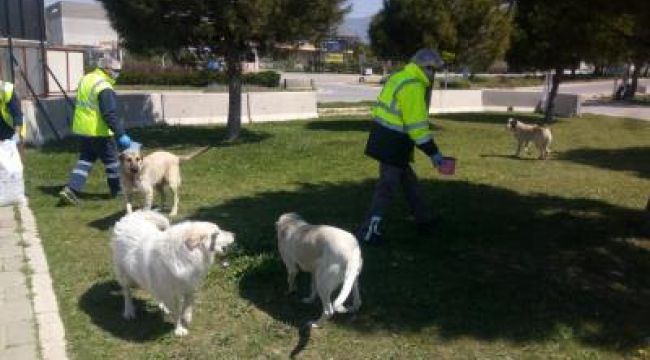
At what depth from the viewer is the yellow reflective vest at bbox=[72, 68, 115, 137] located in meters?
8.91

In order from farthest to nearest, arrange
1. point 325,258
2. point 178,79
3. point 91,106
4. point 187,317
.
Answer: point 178,79, point 91,106, point 187,317, point 325,258

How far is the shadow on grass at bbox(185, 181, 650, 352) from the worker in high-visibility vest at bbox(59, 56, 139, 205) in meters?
1.50

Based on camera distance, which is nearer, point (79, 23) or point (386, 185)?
point (386, 185)

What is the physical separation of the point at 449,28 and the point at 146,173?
14263 mm

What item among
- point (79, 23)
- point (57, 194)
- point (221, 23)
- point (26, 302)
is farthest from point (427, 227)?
point (79, 23)

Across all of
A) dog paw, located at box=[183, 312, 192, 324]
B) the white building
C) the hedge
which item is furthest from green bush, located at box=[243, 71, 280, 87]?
the white building

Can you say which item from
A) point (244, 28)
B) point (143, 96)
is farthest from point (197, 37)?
point (143, 96)

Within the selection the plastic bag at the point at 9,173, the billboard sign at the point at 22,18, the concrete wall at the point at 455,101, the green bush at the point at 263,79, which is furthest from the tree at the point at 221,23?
the green bush at the point at 263,79

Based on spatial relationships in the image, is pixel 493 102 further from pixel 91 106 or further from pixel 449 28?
pixel 91 106

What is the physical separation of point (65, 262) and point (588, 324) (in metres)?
4.86

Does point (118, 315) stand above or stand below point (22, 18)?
below

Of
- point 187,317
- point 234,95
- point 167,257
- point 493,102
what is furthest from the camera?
point 493,102

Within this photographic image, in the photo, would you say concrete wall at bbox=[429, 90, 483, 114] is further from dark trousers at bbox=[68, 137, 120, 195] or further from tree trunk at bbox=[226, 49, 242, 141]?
dark trousers at bbox=[68, 137, 120, 195]

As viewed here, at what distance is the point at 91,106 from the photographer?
9.06m
